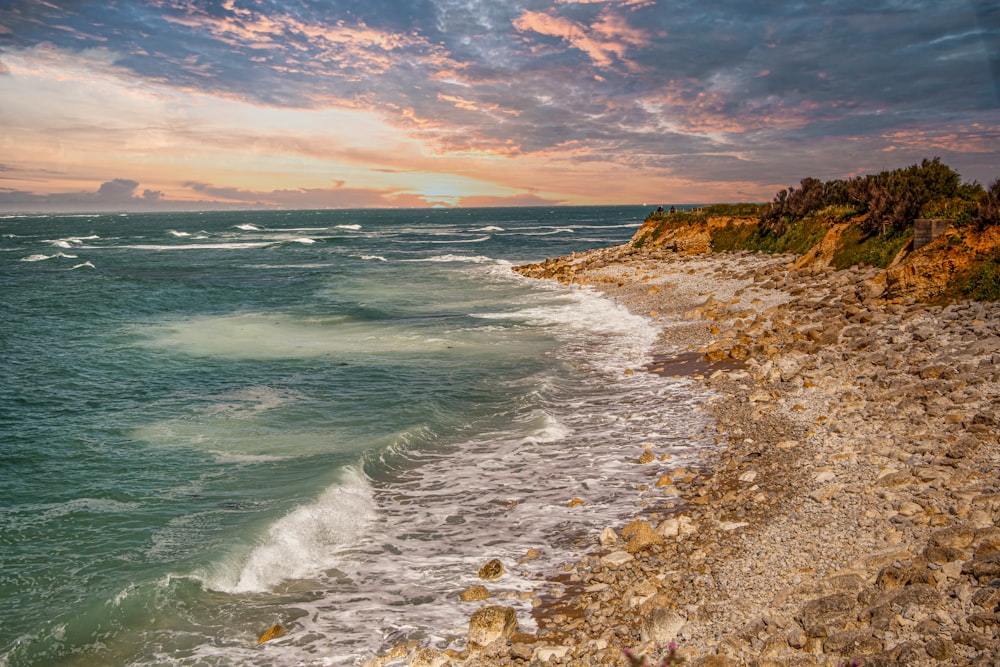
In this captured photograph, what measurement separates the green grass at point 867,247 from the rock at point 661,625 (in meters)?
21.3

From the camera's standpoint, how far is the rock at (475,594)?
26.3 ft

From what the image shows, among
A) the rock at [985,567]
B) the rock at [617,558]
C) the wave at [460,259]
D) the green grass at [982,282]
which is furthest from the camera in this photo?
the wave at [460,259]

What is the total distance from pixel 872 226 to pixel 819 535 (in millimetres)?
22975

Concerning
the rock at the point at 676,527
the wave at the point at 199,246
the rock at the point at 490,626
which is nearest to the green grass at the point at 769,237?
the rock at the point at 676,527

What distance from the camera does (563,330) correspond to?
26.0 meters

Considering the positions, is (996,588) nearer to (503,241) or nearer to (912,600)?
(912,600)

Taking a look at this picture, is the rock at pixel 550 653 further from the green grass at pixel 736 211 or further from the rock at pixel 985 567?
the green grass at pixel 736 211

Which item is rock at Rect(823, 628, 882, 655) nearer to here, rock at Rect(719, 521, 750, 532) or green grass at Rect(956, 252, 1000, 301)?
rock at Rect(719, 521, 750, 532)

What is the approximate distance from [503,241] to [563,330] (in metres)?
65.3

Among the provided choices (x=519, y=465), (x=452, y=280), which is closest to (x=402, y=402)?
(x=519, y=465)

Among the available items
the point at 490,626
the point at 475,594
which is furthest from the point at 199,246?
the point at 490,626

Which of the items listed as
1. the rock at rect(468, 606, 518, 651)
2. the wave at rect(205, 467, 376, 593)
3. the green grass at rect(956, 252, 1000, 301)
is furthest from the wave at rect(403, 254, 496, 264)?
the rock at rect(468, 606, 518, 651)

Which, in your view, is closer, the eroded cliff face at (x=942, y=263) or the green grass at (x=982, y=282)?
the green grass at (x=982, y=282)

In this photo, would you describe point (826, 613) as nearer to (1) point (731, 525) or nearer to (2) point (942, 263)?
(1) point (731, 525)
